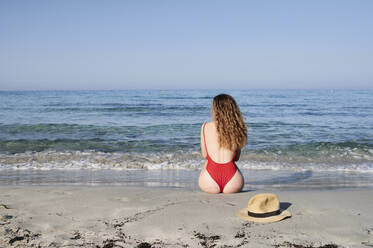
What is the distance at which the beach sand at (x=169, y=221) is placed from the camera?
9.48 feet

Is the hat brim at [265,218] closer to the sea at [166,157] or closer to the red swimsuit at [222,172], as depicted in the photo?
the red swimsuit at [222,172]

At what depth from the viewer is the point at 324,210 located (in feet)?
12.1

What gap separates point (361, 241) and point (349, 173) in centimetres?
433

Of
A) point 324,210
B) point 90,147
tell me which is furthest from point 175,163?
point 324,210

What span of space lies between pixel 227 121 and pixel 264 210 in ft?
4.59

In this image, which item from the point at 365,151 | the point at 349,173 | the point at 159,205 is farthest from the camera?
the point at 365,151

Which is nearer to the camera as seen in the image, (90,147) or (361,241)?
(361,241)

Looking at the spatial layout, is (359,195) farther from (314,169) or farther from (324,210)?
(314,169)

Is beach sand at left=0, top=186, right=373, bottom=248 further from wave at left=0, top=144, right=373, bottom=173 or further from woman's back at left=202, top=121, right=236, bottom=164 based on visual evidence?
wave at left=0, top=144, right=373, bottom=173

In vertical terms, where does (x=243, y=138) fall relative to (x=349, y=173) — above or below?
above

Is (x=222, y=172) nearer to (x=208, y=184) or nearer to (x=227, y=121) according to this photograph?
(x=208, y=184)

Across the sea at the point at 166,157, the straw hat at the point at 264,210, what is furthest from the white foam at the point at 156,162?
the straw hat at the point at 264,210

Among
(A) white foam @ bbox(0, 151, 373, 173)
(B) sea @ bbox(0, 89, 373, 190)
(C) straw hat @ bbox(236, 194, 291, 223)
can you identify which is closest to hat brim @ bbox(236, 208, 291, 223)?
(C) straw hat @ bbox(236, 194, 291, 223)

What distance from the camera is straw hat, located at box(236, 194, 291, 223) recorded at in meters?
3.29
